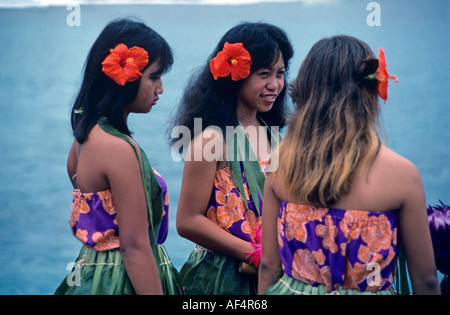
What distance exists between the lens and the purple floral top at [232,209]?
75.3 inches

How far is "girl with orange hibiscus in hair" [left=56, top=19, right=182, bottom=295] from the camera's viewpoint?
1603 mm

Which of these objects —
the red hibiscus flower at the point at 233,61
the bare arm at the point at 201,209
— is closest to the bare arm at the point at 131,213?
the bare arm at the point at 201,209

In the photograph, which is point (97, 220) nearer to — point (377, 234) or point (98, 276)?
point (98, 276)

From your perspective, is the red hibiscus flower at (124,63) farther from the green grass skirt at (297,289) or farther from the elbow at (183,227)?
the green grass skirt at (297,289)

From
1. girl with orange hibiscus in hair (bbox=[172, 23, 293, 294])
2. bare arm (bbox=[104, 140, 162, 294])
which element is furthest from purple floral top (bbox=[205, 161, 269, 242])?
bare arm (bbox=[104, 140, 162, 294])

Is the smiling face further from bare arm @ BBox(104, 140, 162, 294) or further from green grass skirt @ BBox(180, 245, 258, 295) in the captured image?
green grass skirt @ BBox(180, 245, 258, 295)

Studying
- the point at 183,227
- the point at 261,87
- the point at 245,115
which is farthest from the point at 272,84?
the point at 183,227

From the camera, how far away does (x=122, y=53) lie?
1.69 metres

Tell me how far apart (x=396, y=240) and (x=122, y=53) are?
0.93m

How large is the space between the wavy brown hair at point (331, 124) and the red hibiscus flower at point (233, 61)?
49cm

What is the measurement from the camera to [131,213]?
1.59 meters

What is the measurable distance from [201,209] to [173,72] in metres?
5.28

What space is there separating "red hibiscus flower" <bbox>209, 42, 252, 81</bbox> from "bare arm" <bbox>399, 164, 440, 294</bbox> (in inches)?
31.5
